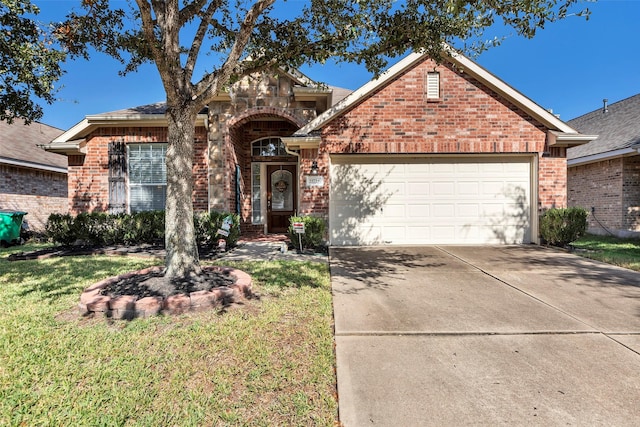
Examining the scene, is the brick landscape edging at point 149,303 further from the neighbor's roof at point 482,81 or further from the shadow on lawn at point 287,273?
the neighbor's roof at point 482,81

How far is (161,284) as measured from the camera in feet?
14.3

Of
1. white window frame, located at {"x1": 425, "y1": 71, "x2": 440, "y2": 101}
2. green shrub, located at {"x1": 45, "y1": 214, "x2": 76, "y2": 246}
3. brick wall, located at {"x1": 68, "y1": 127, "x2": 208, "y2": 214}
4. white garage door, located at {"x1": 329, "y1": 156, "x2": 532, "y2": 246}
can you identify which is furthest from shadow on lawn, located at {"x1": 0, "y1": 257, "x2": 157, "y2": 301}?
white window frame, located at {"x1": 425, "y1": 71, "x2": 440, "y2": 101}

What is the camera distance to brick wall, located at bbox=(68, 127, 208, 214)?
32.1 ft

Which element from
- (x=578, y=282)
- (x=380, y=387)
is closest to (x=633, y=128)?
(x=578, y=282)

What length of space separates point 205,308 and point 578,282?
596 cm

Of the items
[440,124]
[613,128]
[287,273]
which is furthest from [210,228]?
[613,128]

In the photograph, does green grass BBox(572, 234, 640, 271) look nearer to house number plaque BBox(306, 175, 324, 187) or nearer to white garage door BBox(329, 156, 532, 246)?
white garage door BBox(329, 156, 532, 246)

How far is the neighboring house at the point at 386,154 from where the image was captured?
8.73m

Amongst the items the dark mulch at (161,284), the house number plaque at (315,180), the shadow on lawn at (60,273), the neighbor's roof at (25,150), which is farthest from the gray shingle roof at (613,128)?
the neighbor's roof at (25,150)

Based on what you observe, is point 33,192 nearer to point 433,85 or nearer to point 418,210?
point 418,210

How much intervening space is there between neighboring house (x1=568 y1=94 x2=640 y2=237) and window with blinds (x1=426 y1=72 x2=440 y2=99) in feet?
23.7

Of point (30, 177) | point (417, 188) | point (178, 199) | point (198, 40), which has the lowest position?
point (178, 199)

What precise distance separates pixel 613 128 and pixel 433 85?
10.3m

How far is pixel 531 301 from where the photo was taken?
440 cm
